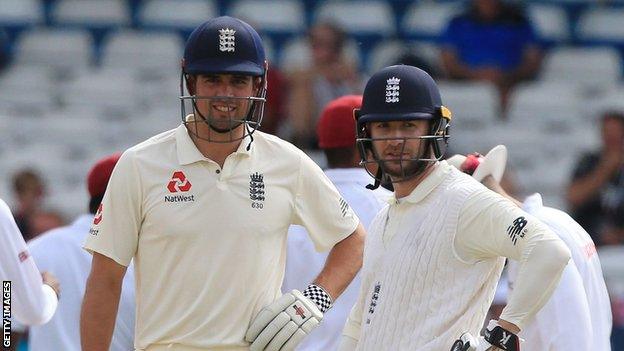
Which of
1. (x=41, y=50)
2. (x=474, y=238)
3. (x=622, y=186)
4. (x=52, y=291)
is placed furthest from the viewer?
(x=41, y=50)

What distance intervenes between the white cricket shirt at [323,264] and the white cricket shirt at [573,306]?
0.71 metres

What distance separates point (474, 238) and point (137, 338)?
113 cm

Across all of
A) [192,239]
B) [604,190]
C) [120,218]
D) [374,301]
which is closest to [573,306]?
[374,301]

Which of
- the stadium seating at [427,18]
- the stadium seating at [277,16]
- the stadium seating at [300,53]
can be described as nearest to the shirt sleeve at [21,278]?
the stadium seating at [300,53]

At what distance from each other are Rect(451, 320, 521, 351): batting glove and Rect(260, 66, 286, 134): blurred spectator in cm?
622

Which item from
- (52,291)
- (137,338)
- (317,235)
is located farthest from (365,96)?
(52,291)

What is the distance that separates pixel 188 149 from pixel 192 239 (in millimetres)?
291

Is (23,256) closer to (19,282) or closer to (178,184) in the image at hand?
(19,282)

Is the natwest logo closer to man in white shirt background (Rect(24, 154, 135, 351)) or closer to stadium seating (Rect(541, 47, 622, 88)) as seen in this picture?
man in white shirt background (Rect(24, 154, 135, 351))

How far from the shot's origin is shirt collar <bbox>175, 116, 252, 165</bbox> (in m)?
4.49

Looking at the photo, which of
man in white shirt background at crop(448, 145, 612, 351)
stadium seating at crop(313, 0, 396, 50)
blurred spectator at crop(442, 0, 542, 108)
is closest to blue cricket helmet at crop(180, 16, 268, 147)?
man in white shirt background at crop(448, 145, 612, 351)

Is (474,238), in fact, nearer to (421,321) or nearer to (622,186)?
(421,321)

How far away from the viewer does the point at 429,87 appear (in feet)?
14.4

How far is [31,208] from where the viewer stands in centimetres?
942
